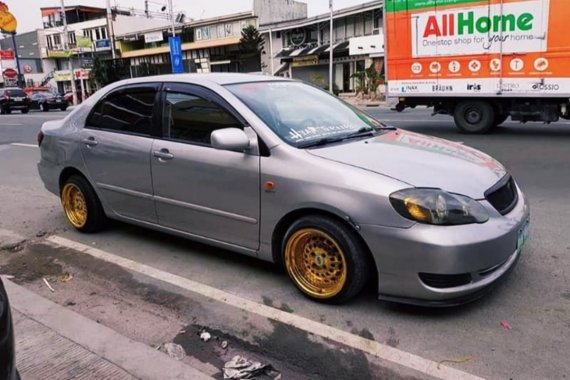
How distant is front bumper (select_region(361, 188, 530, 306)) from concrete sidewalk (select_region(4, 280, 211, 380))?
1.30 metres

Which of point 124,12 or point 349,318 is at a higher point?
point 124,12

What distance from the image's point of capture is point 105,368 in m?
2.79

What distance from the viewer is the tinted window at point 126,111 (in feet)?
15.1

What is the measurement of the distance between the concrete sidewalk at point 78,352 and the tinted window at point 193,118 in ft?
5.39

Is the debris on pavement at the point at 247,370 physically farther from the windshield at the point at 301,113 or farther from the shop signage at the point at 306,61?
the shop signage at the point at 306,61

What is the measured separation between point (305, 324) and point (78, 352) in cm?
139

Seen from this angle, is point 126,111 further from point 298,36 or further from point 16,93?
point 298,36

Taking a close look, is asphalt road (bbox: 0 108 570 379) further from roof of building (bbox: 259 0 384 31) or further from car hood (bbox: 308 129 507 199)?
roof of building (bbox: 259 0 384 31)

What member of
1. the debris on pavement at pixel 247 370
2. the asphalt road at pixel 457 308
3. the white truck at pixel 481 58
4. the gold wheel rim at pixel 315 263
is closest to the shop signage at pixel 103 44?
the white truck at pixel 481 58

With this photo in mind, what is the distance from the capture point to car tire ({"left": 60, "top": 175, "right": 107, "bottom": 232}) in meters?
5.16

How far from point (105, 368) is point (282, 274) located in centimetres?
170

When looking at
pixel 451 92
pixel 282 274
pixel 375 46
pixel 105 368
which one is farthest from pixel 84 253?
pixel 375 46

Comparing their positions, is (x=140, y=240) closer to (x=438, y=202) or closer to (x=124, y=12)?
(x=438, y=202)

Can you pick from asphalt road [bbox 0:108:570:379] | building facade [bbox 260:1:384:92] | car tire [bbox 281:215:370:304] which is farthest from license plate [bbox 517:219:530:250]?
building facade [bbox 260:1:384:92]
